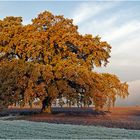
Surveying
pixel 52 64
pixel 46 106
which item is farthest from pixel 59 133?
pixel 46 106

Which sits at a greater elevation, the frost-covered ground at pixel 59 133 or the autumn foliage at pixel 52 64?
the autumn foliage at pixel 52 64

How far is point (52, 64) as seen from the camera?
49594 millimetres

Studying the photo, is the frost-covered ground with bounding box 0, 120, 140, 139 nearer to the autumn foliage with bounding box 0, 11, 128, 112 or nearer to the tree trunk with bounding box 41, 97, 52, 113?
the autumn foliage with bounding box 0, 11, 128, 112

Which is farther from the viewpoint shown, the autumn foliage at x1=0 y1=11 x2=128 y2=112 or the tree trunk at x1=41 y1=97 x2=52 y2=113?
the tree trunk at x1=41 y1=97 x2=52 y2=113

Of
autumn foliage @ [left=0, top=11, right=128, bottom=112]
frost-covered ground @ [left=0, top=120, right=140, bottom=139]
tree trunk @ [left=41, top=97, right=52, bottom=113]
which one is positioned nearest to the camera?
frost-covered ground @ [left=0, top=120, right=140, bottom=139]

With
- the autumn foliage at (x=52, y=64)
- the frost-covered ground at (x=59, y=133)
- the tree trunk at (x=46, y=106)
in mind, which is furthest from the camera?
the tree trunk at (x=46, y=106)

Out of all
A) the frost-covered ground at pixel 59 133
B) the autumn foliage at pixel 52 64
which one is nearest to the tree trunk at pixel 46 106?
the autumn foliage at pixel 52 64

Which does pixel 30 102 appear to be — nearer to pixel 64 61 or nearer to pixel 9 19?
pixel 64 61

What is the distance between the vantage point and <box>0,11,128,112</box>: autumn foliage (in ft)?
153

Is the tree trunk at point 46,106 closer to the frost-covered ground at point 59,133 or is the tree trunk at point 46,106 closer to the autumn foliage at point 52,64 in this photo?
the autumn foliage at point 52,64

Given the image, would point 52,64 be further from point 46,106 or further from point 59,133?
point 59,133

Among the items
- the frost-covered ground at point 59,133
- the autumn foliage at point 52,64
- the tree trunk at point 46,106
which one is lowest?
the frost-covered ground at point 59,133

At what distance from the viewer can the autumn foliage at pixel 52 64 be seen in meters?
46.8

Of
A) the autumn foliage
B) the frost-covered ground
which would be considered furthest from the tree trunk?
the frost-covered ground
